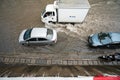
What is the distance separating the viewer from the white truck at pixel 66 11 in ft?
62.1

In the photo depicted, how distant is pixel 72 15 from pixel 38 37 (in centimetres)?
354

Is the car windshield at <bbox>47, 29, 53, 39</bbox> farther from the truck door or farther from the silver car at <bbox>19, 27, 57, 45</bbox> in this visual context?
the truck door

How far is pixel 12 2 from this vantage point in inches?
893

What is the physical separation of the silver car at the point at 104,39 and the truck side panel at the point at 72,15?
2.06 metres

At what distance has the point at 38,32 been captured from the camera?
18.0 m

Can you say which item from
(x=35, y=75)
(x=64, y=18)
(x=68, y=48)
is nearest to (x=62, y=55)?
(x=68, y=48)

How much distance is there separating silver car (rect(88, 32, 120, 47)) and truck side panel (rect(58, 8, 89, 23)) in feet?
6.76

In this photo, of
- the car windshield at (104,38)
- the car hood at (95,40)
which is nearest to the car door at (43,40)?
the car hood at (95,40)

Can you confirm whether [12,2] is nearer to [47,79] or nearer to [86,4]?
[86,4]

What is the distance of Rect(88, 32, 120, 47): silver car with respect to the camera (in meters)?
17.5

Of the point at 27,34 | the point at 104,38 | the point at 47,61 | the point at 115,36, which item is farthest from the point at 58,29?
the point at 115,36

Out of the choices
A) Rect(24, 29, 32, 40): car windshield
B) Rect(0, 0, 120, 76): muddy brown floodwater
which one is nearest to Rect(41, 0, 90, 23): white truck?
Rect(0, 0, 120, 76): muddy brown floodwater

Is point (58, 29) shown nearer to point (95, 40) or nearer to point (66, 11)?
point (66, 11)

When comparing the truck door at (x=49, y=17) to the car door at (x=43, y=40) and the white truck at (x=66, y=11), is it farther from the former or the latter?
the car door at (x=43, y=40)
